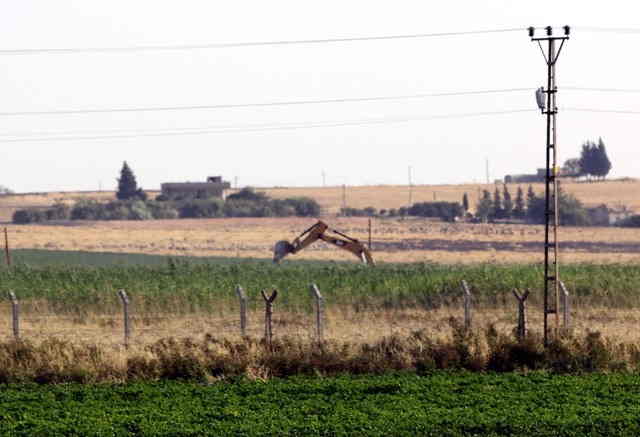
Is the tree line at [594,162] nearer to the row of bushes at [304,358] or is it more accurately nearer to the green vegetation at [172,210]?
the green vegetation at [172,210]

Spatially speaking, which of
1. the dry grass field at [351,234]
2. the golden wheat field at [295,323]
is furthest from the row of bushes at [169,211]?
the golden wheat field at [295,323]

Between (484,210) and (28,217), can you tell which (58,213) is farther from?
(484,210)

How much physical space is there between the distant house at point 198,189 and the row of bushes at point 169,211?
417 inches

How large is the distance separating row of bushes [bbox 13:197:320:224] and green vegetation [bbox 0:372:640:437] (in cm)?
8170

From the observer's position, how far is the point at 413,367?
2272 cm

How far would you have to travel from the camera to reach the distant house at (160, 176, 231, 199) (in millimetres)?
119312

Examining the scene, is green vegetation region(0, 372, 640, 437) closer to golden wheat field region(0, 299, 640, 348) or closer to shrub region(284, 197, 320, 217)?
golden wheat field region(0, 299, 640, 348)

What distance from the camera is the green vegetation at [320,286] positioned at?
34938mm

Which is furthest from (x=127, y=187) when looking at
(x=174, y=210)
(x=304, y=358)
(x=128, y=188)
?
(x=304, y=358)

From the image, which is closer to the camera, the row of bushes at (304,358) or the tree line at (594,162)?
the row of bushes at (304,358)

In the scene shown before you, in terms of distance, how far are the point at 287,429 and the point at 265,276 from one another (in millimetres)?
23740

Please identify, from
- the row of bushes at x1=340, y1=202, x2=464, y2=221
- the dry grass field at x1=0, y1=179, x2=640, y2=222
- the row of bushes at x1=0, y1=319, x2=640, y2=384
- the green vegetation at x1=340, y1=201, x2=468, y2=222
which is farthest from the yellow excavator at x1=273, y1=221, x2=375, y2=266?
the dry grass field at x1=0, y1=179, x2=640, y2=222

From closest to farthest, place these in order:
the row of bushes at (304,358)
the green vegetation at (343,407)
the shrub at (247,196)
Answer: the green vegetation at (343,407) < the row of bushes at (304,358) < the shrub at (247,196)

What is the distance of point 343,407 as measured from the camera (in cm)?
1911
